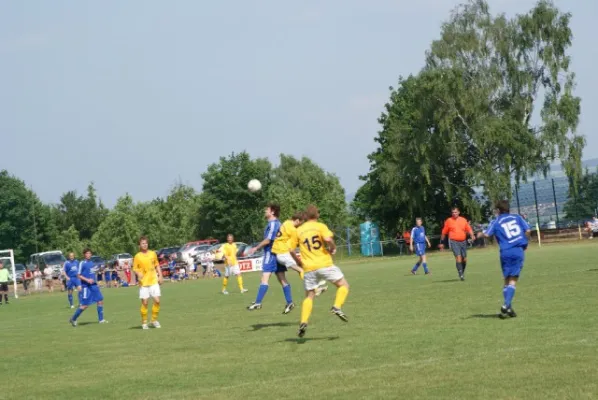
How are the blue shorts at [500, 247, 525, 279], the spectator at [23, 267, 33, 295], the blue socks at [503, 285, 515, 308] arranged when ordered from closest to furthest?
the blue socks at [503, 285, 515, 308]
the blue shorts at [500, 247, 525, 279]
the spectator at [23, 267, 33, 295]

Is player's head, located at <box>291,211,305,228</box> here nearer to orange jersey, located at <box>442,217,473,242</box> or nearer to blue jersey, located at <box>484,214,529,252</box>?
blue jersey, located at <box>484,214,529,252</box>

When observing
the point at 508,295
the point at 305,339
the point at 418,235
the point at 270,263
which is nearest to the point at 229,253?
the point at 418,235

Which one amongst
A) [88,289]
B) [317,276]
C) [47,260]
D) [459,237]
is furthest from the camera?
[47,260]

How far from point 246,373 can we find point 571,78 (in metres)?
53.7

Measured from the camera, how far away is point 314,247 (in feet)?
46.3

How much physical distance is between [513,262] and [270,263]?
7.02m

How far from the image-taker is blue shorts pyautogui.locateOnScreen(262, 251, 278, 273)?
21.0 meters

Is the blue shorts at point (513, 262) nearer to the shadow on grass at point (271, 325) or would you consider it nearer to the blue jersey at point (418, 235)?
the shadow on grass at point (271, 325)

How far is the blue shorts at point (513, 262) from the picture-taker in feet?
50.7

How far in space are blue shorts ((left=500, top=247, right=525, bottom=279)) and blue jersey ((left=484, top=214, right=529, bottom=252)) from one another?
3.3 inches

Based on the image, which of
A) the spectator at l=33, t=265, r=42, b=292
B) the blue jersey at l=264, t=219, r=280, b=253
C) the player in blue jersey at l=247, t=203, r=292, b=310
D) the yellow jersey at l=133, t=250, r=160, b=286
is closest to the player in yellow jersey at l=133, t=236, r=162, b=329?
the yellow jersey at l=133, t=250, r=160, b=286

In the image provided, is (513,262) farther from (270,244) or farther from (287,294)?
(270,244)

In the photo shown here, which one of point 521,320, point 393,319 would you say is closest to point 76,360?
point 393,319

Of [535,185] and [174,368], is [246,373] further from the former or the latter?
[535,185]
